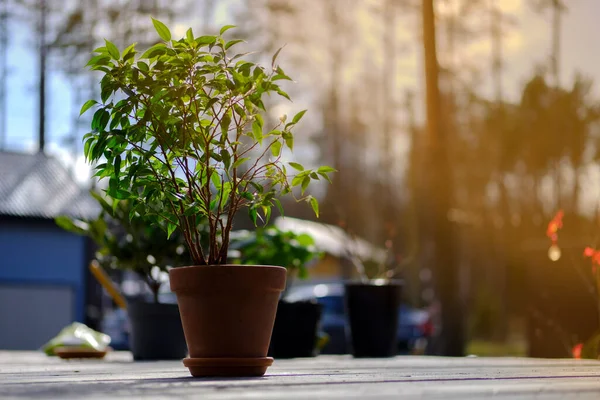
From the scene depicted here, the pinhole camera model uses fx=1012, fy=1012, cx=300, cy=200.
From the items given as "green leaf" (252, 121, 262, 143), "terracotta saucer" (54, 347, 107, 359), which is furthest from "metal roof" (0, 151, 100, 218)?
"green leaf" (252, 121, 262, 143)

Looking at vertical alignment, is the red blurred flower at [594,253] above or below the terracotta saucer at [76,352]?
above

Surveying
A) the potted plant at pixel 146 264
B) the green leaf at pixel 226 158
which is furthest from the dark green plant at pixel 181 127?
the potted plant at pixel 146 264

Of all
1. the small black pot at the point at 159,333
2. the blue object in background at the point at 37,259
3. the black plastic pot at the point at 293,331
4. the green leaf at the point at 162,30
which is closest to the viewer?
the green leaf at the point at 162,30

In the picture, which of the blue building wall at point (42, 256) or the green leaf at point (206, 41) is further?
the blue building wall at point (42, 256)

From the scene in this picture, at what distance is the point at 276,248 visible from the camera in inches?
352

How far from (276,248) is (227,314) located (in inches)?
178

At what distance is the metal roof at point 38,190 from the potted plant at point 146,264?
14457mm

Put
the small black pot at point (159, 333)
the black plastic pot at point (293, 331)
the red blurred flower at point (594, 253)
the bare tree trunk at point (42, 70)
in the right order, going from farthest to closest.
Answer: the bare tree trunk at point (42, 70)
the black plastic pot at point (293, 331)
the small black pot at point (159, 333)
the red blurred flower at point (594, 253)

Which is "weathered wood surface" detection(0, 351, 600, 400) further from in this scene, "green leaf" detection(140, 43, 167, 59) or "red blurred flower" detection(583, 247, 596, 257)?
"red blurred flower" detection(583, 247, 596, 257)

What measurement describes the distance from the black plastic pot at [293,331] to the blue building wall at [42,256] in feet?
49.7

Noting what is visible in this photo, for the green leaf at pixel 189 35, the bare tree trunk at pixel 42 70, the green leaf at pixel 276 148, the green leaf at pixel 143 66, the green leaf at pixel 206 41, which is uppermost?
the bare tree trunk at pixel 42 70

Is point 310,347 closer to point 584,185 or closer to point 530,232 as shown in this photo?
point 584,185

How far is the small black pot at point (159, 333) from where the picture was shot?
Result: 8539 mm

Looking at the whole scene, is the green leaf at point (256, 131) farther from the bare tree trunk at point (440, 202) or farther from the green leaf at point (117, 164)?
the bare tree trunk at point (440, 202)
